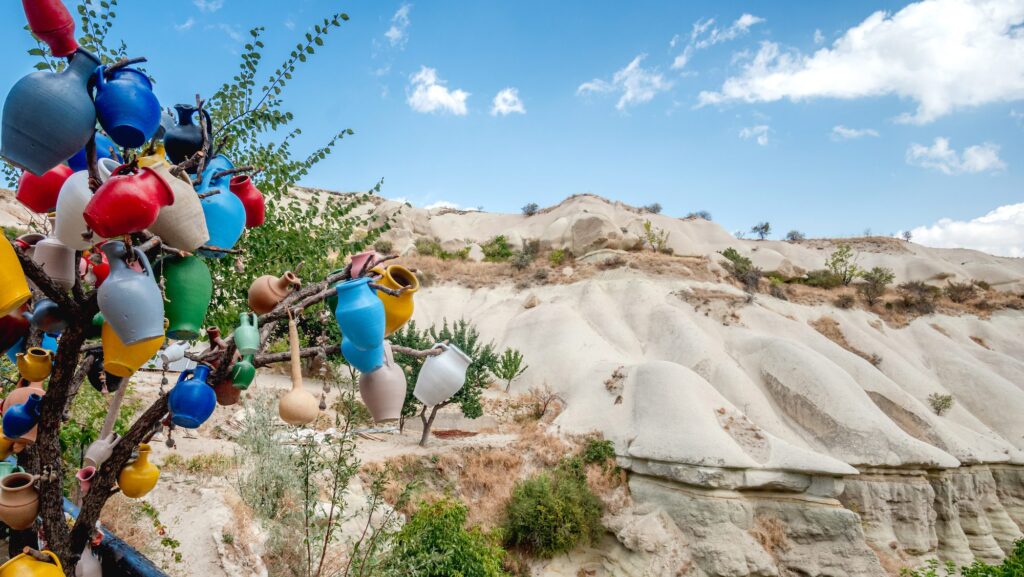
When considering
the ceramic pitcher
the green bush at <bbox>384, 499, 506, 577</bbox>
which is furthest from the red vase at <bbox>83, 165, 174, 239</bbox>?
the green bush at <bbox>384, 499, 506, 577</bbox>

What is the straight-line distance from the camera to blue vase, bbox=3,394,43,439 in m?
1.82

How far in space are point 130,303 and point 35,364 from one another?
2.93 feet

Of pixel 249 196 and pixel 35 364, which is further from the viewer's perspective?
pixel 249 196

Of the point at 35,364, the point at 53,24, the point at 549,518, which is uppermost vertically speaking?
the point at 53,24

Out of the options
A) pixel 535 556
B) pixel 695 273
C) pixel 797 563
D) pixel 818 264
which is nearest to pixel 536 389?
pixel 535 556

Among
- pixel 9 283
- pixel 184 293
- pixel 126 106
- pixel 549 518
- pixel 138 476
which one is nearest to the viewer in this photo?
pixel 9 283

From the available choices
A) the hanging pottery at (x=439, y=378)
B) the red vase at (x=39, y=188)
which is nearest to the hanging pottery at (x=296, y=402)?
the hanging pottery at (x=439, y=378)

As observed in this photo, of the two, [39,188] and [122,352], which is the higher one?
[39,188]

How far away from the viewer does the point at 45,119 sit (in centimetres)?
126

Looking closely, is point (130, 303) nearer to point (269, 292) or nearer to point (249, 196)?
point (269, 292)

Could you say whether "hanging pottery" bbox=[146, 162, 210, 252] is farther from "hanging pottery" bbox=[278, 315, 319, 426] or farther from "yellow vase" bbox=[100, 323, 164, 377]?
"hanging pottery" bbox=[278, 315, 319, 426]

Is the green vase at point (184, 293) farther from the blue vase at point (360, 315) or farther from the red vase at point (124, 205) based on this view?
the blue vase at point (360, 315)

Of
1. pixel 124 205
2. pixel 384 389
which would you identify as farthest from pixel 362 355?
pixel 124 205

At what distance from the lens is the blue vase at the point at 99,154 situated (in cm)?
177
